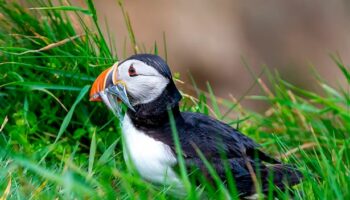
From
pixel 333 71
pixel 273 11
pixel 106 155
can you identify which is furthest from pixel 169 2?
pixel 106 155

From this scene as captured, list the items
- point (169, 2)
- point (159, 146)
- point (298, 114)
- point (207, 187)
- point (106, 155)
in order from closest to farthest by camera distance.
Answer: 1. point (207, 187)
2. point (159, 146)
3. point (106, 155)
4. point (298, 114)
5. point (169, 2)

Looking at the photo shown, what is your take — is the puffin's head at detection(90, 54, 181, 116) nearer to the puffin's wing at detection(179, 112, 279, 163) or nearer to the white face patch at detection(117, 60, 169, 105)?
the white face patch at detection(117, 60, 169, 105)

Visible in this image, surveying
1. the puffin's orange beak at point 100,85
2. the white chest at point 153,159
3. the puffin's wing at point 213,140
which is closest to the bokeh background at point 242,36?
the puffin's orange beak at point 100,85

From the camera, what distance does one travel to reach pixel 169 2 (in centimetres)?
1013

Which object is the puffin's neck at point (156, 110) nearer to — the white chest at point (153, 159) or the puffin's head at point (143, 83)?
the puffin's head at point (143, 83)

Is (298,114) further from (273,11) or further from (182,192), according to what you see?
(273,11)

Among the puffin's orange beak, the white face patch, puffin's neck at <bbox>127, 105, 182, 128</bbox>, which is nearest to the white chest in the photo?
puffin's neck at <bbox>127, 105, 182, 128</bbox>

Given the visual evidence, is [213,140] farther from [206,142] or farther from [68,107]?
[68,107]

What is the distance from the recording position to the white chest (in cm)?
427

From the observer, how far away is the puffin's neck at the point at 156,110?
448 cm

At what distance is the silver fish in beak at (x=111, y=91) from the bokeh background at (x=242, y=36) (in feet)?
17.3

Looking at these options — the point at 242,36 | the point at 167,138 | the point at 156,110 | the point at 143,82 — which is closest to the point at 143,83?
the point at 143,82

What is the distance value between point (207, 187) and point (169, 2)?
20.4 ft

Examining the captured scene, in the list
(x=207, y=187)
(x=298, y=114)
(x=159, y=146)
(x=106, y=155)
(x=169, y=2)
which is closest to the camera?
(x=207, y=187)
